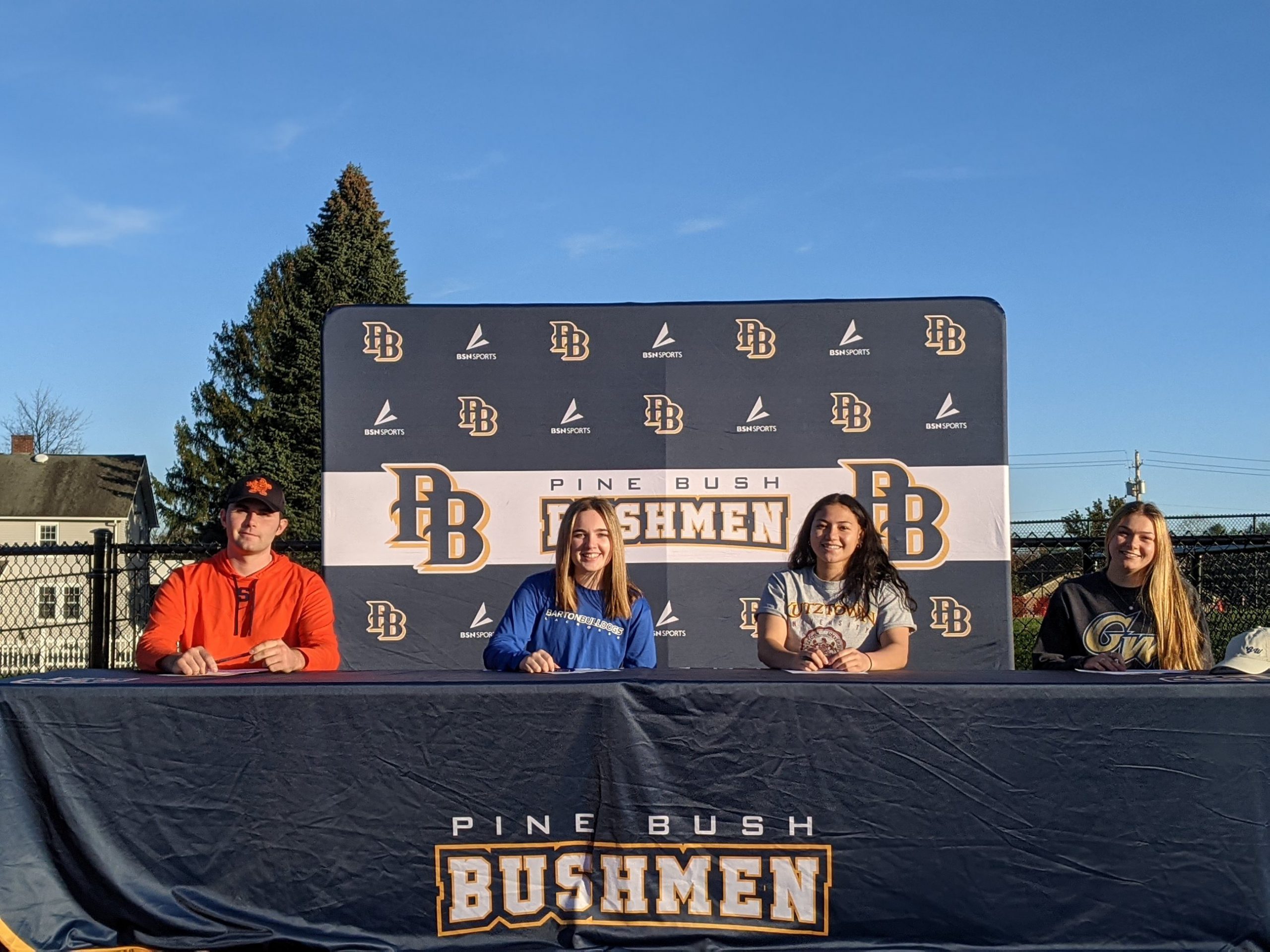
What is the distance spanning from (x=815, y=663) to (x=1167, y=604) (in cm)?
138

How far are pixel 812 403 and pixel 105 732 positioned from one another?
3929 millimetres

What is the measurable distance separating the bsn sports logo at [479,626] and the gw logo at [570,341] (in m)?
1.43

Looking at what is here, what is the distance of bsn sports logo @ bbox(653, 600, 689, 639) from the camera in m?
5.91

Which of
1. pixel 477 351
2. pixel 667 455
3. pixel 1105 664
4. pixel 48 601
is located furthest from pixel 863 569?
pixel 48 601

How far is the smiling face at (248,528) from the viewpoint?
401 cm

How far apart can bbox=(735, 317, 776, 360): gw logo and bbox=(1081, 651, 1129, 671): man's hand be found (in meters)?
2.73

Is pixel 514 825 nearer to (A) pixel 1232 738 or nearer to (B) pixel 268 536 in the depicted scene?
(B) pixel 268 536

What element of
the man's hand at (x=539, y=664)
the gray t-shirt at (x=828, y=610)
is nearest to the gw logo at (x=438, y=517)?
the gray t-shirt at (x=828, y=610)

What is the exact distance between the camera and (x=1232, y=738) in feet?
9.61

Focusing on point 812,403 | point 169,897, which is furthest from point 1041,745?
point 812,403

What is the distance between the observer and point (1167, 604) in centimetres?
382

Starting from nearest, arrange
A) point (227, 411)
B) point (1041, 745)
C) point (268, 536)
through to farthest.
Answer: point (1041, 745) < point (268, 536) < point (227, 411)

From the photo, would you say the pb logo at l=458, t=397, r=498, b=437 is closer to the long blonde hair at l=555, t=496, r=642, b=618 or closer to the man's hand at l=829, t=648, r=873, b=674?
the long blonde hair at l=555, t=496, r=642, b=618

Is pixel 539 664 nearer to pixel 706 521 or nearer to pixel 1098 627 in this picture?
pixel 1098 627
